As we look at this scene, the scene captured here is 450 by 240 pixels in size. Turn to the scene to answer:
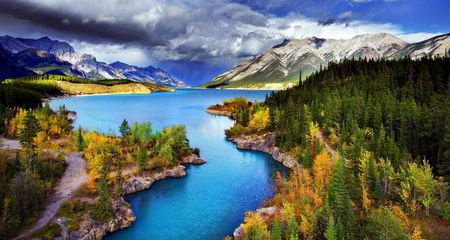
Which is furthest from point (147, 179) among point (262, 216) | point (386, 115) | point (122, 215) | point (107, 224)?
point (386, 115)

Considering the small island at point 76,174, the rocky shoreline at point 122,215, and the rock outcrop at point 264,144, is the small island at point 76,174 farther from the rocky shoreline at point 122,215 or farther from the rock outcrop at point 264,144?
the rock outcrop at point 264,144

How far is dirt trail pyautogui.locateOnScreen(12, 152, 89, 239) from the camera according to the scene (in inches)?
2499

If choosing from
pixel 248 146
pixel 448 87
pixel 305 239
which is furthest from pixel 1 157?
pixel 448 87

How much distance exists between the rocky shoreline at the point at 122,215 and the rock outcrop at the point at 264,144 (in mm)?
37492

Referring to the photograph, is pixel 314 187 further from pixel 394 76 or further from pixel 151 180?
pixel 394 76

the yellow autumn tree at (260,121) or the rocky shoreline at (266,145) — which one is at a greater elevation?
the yellow autumn tree at (260,121)

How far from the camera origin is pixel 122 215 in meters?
70.2

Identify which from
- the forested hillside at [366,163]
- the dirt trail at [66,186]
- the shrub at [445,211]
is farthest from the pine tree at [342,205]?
the dirt trail at [66,186]

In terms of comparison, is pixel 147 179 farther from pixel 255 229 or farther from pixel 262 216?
pixel 255 229

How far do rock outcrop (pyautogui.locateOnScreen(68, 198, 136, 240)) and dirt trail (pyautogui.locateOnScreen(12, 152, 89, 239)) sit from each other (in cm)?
658

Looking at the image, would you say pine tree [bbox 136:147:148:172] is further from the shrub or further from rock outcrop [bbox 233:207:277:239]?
the shrub

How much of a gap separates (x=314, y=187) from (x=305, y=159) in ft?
65.4

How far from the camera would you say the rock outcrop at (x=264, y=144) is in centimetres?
12062

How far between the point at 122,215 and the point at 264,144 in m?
77.2
